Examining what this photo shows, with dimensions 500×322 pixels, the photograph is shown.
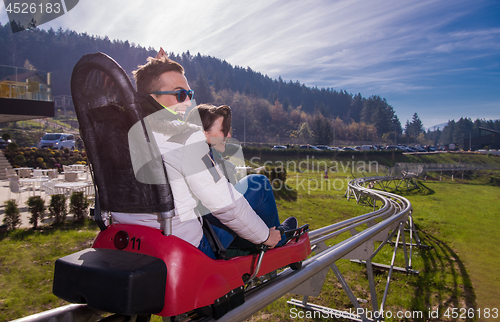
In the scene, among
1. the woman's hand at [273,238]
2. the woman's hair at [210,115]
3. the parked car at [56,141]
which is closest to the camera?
the woman's hand at [273,238]

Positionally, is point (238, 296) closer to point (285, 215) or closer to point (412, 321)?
point (412, 321)

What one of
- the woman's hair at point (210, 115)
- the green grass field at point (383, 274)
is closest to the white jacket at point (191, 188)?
the woman's hair at point (210, 115)

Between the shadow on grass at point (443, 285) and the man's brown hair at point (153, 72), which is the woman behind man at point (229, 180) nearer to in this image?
the man's brown hair at point (153, 72)

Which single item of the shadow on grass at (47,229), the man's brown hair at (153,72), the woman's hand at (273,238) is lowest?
the shadow on grass at (47,229)

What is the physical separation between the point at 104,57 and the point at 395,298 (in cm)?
624

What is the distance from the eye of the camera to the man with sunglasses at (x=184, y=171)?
→ 4.74ft

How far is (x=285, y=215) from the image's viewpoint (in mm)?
10406

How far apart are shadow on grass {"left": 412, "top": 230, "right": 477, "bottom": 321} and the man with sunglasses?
201 inches

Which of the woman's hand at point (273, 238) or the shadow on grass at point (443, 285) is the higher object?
the woman's hand at point (273, 238)

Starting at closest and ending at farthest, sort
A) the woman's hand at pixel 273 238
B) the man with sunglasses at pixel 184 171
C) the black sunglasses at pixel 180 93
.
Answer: the man with sunglasses at pixel 184 171, the black sunglasses at pixel 180 93, the woman's hand at pixel 273 238

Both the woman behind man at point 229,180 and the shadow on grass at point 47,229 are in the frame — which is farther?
the shadow on grass at point 47,229

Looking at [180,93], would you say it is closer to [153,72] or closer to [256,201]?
[153,72]

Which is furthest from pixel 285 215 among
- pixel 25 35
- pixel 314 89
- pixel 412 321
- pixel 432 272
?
pixel 314 89

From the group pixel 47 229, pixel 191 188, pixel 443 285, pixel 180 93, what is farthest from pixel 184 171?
pixel 47 229
